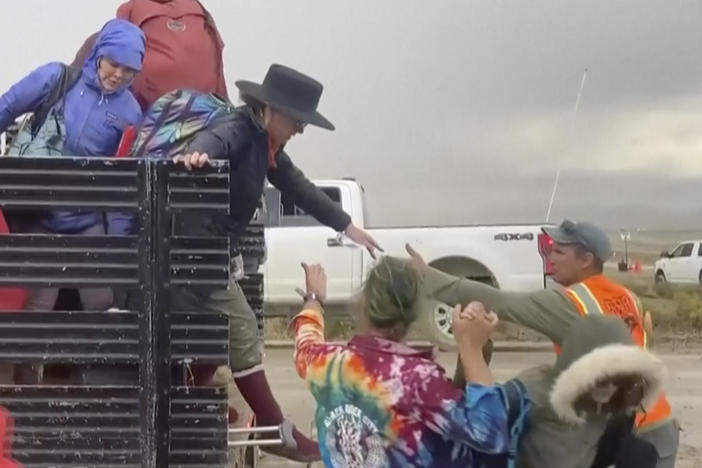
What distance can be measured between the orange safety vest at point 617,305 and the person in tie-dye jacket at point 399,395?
2.11 feet

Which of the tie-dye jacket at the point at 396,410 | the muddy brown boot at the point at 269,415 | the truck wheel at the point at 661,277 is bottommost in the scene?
the truck wheel at the point at 661,277

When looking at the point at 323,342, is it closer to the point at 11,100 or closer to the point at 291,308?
the point at 11,100

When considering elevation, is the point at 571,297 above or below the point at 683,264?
above

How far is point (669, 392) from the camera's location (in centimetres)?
631

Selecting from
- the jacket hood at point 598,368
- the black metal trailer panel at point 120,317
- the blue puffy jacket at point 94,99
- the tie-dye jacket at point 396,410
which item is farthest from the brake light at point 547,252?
the blue puffy jacket at point 94,99

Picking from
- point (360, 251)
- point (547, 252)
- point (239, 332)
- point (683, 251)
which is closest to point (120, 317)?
point (239, 332)

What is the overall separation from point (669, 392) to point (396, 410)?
3.99m

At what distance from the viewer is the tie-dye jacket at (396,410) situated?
2.60m

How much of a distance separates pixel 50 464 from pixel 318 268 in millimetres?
905

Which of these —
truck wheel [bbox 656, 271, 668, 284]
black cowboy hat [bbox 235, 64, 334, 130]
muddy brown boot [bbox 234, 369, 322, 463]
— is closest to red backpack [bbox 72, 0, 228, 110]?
black cowboy hat [bbox 235, 64, 334, 130]

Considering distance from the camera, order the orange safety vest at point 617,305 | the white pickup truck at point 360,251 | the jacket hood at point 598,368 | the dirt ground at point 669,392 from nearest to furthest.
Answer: the jacket hood at point 598,368 < the orange safety vest at point 617,305 < the dirt ground at point 669,392 < the white pickup truck at point 360,251

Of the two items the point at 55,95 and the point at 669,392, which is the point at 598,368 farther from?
the point at 669,392

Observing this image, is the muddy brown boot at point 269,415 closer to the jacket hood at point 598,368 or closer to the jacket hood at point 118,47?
the jacket hood at point 118,47

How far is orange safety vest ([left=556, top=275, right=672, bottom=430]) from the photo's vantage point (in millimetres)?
3326
